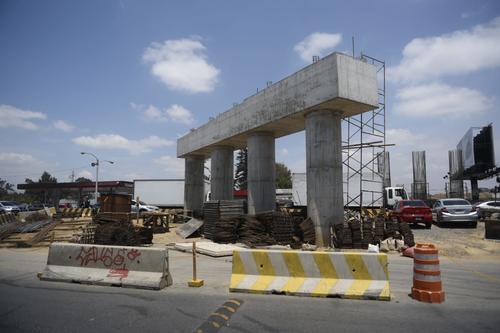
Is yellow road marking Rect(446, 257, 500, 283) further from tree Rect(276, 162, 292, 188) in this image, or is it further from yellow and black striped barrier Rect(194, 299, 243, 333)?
tree Rect(276, 162, 292, 188)

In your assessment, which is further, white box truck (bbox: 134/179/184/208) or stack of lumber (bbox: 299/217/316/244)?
white box truck (bbox: 134/179/184/208)

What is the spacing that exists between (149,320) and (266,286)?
2472 mm

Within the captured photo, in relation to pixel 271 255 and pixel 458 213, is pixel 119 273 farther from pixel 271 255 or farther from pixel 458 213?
pixel 458 213

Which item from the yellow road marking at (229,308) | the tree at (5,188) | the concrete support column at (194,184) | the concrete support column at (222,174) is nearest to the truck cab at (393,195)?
the concrete support column at (222,174)

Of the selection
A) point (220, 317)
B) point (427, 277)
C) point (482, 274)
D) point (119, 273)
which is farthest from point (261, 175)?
point (220, 317)

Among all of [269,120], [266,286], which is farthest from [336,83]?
[266,286]

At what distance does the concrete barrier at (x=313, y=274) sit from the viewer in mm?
6715

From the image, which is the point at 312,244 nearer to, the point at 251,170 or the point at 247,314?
the point at 251,170

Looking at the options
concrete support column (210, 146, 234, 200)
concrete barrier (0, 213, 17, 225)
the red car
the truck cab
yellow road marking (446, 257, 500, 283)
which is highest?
concrete support column (210, 146, 234, 200)

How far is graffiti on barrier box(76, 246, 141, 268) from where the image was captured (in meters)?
8.05

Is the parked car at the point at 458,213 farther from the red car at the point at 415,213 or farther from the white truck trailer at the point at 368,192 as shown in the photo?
the white truck trailer at the point at 368,192

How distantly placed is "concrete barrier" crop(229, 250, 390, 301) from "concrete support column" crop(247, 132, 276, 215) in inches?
500

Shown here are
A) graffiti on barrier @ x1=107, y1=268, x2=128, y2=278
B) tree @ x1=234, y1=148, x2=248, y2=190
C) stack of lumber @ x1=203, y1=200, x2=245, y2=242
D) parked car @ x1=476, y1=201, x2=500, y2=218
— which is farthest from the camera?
tree @ x1=234, y1=148, x2=248, y2=190

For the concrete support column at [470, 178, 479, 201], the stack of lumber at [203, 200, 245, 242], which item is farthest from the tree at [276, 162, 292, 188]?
the stack of lumber at [203, 200, 245, 242]
